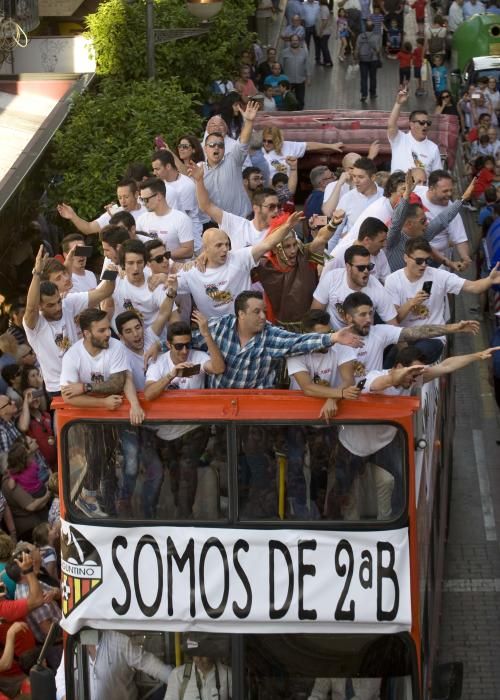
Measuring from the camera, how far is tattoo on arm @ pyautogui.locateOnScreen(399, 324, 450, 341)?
11.0m

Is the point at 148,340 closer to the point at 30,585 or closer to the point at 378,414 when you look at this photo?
the point at 30,585

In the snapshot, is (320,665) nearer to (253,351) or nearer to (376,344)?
(253,351)

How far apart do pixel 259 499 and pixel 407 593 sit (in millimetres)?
1008

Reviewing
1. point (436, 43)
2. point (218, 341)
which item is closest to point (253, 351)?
point (218, 341)

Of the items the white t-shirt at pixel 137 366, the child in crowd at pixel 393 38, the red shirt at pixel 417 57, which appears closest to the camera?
the white t-shirt at pixel 137 366

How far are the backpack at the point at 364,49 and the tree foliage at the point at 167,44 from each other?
599 cm

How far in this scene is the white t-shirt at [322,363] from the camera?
381 inches

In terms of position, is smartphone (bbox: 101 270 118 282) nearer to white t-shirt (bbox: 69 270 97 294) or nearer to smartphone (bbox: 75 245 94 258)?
smartphone (bbox: 75 245 94 258)

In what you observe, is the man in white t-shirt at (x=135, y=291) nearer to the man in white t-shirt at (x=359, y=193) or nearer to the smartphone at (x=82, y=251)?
the smartphone at (x=82, y=251)

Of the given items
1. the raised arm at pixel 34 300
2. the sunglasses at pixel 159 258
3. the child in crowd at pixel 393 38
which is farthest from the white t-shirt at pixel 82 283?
the child in crowd at pixel 393 38

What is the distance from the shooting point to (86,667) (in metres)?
9.70

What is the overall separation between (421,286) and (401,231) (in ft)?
4.33

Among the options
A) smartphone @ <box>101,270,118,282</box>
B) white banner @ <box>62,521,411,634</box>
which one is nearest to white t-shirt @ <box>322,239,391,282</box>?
smartphone @ <box>101,270,118,282</box>

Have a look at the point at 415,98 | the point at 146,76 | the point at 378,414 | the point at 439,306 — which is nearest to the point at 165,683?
the point at 378,414
